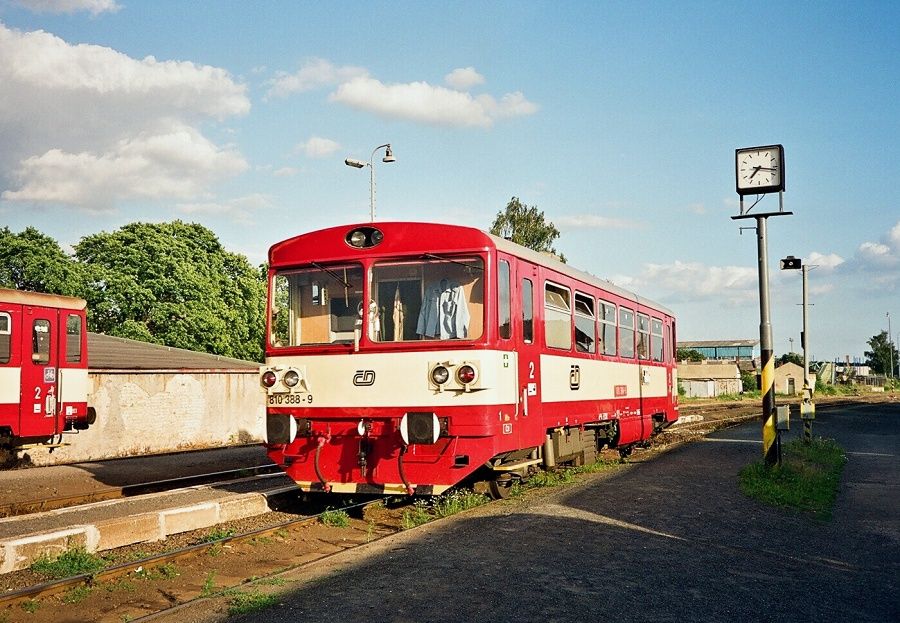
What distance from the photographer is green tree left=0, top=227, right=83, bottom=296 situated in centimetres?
3838

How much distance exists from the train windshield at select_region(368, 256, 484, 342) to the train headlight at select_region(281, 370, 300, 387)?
109cm

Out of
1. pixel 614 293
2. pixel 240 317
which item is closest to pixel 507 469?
pixel 614 293

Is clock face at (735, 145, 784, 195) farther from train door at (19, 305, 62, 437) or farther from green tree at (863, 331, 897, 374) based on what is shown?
green tree at (863, 331, 897, 374)

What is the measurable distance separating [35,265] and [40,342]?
24185 millimetres

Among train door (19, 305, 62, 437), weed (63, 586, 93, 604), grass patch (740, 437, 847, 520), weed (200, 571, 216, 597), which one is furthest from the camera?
train door (19, 305, 62, 437)

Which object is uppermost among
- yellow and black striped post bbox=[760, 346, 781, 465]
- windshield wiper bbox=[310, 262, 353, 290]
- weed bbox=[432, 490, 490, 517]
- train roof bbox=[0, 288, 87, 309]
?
train roof bbox=[0, 288, 87, 309]

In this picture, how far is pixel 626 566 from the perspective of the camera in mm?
7770

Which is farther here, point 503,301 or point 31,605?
point 503,301

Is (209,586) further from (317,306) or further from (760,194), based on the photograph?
(760,194)

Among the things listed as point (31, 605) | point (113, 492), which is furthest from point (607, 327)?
point (31, 605)

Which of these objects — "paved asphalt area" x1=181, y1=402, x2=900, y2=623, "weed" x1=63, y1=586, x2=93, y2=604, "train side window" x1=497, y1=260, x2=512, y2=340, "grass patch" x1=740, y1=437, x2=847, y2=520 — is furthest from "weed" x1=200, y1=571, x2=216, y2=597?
"grass patch" x1=740, y1=437, x2=847, y2=520

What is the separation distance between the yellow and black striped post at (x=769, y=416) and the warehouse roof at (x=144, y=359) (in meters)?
14.8

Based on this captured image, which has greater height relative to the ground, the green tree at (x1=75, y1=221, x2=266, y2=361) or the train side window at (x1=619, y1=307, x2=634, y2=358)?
the green tree at (x1=75, y1=221, x2=266, y2=361)

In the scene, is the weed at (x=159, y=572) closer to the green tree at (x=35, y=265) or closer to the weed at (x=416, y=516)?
the weed at (x=416, y=516)
